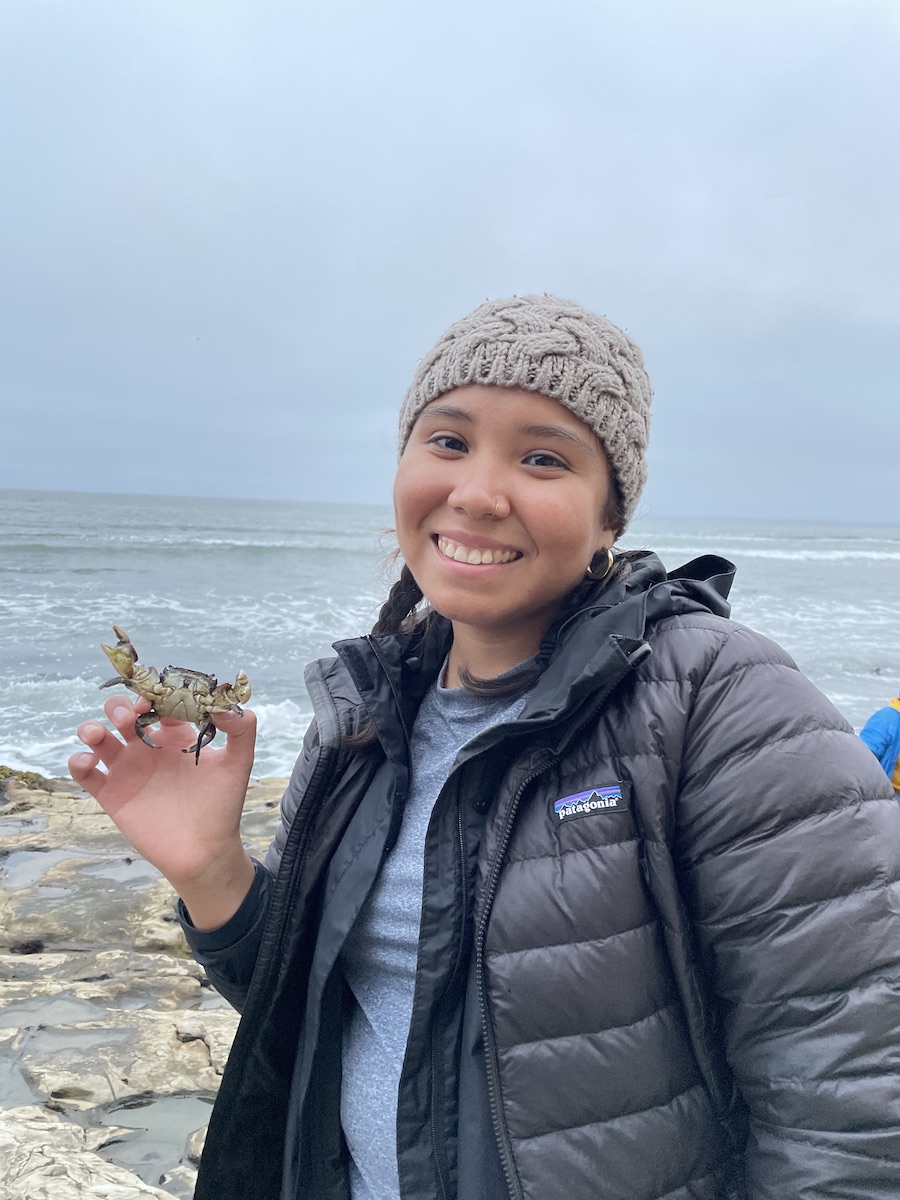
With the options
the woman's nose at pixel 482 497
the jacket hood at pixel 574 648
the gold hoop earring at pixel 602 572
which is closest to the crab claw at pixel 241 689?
the jacket hood at pixel 574 648

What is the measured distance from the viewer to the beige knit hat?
5.26ft


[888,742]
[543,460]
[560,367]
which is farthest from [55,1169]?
[888,742]

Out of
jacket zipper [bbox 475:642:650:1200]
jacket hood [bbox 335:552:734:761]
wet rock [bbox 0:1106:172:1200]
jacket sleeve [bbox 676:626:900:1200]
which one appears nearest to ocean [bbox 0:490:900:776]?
jacket hood [bbox 335:552:734:761]

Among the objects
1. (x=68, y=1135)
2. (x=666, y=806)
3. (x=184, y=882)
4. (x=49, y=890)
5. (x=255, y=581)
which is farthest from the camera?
(x=255, y=581)

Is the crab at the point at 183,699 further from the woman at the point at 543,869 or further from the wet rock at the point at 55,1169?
the wet rock at the point at 55,1169

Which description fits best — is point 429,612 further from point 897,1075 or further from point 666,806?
point 897,1075

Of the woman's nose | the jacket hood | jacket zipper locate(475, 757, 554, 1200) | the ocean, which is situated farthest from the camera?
the ocean

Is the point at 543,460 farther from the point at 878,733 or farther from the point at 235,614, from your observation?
the point at 235,614

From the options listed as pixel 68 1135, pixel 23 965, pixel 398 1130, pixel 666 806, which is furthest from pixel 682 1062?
pixel 23 965

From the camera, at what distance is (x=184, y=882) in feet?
5.55

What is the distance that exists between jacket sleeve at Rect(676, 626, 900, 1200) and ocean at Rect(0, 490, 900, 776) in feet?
4.74

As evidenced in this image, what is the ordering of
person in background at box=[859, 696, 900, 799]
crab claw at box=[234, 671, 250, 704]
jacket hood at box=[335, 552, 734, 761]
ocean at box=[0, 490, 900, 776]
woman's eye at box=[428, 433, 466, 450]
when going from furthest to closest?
ocean at box=[0, 490, 900, 776]
person in background at box=[859, 696, 900, 799]
crab claw at box=[234, 671, 250, 704]
woman's eye at box=[428, 433, 466, 450]
jacket hood at box=[335, 552, 734, 761]

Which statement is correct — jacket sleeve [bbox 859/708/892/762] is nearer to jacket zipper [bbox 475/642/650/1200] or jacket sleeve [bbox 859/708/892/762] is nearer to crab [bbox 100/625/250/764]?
jacket zipper [bbox 475/642/650/1200]

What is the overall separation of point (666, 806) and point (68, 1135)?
3166 mm
